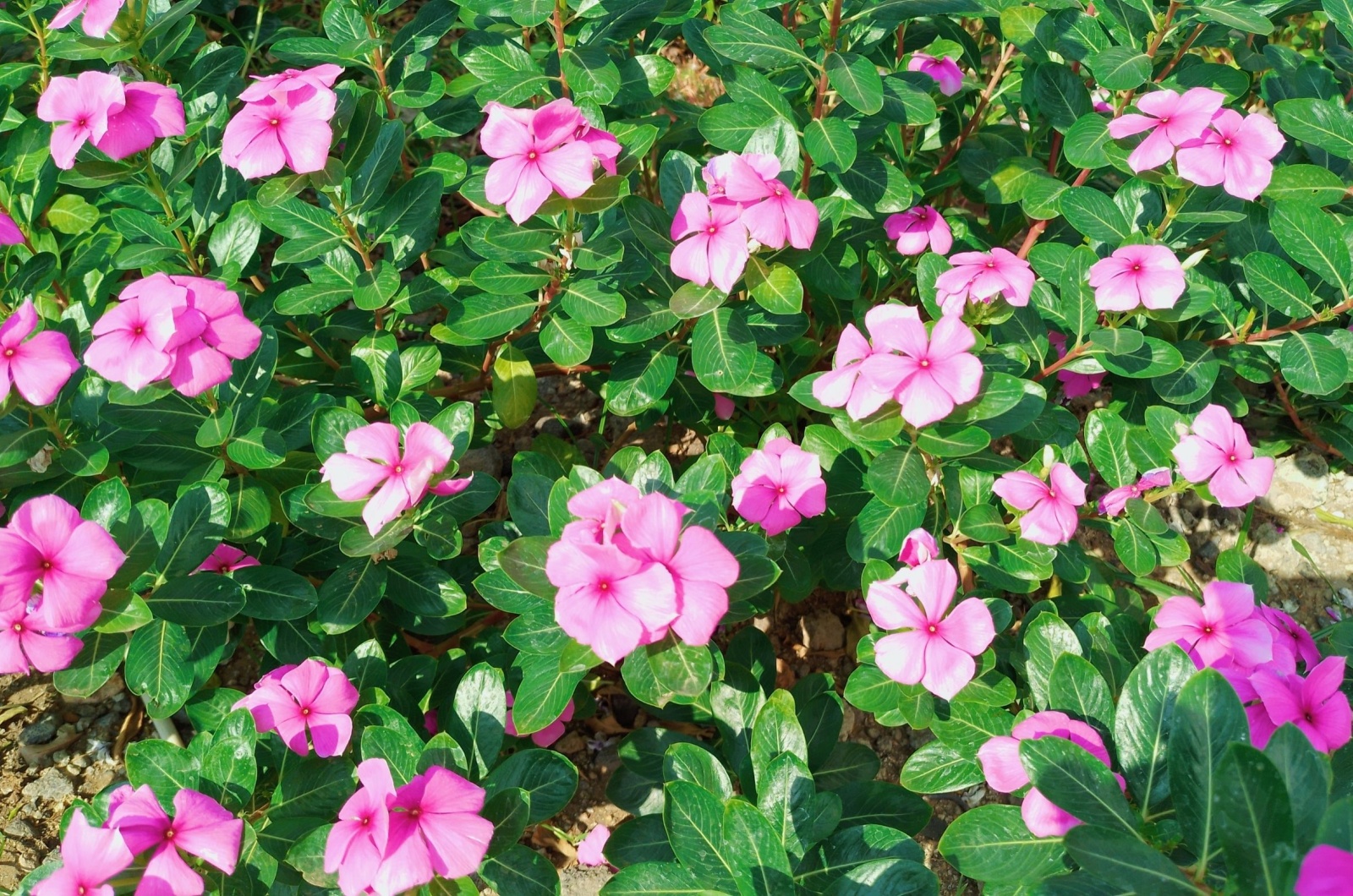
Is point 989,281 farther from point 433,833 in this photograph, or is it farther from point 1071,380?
point 433,833

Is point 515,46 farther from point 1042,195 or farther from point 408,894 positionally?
point 408,894

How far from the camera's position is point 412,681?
7.77ft

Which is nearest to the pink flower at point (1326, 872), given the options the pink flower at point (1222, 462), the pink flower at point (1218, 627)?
the pink flower at point (1218, 627)

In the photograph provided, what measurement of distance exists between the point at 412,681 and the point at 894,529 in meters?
1.19

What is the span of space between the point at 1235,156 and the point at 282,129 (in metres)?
2.08

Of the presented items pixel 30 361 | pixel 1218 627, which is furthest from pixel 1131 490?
pixel 30 361

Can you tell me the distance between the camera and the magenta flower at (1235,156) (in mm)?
2232

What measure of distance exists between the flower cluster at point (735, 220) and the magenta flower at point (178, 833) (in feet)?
4.40

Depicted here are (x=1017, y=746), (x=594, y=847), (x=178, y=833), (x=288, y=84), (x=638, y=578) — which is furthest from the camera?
(x=594, y=847)

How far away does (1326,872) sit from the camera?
108 centimetres

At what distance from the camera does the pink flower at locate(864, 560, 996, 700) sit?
6.23 feet

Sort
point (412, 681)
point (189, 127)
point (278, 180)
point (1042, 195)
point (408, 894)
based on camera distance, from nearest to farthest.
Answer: point (408, 894) → point (278, 180) → point (412, 681) → point (189, 127) → point (1042, 195)

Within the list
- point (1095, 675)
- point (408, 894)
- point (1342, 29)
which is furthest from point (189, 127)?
point (1342, 29)

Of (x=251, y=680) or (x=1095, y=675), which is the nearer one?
(x=1095, y=675)
